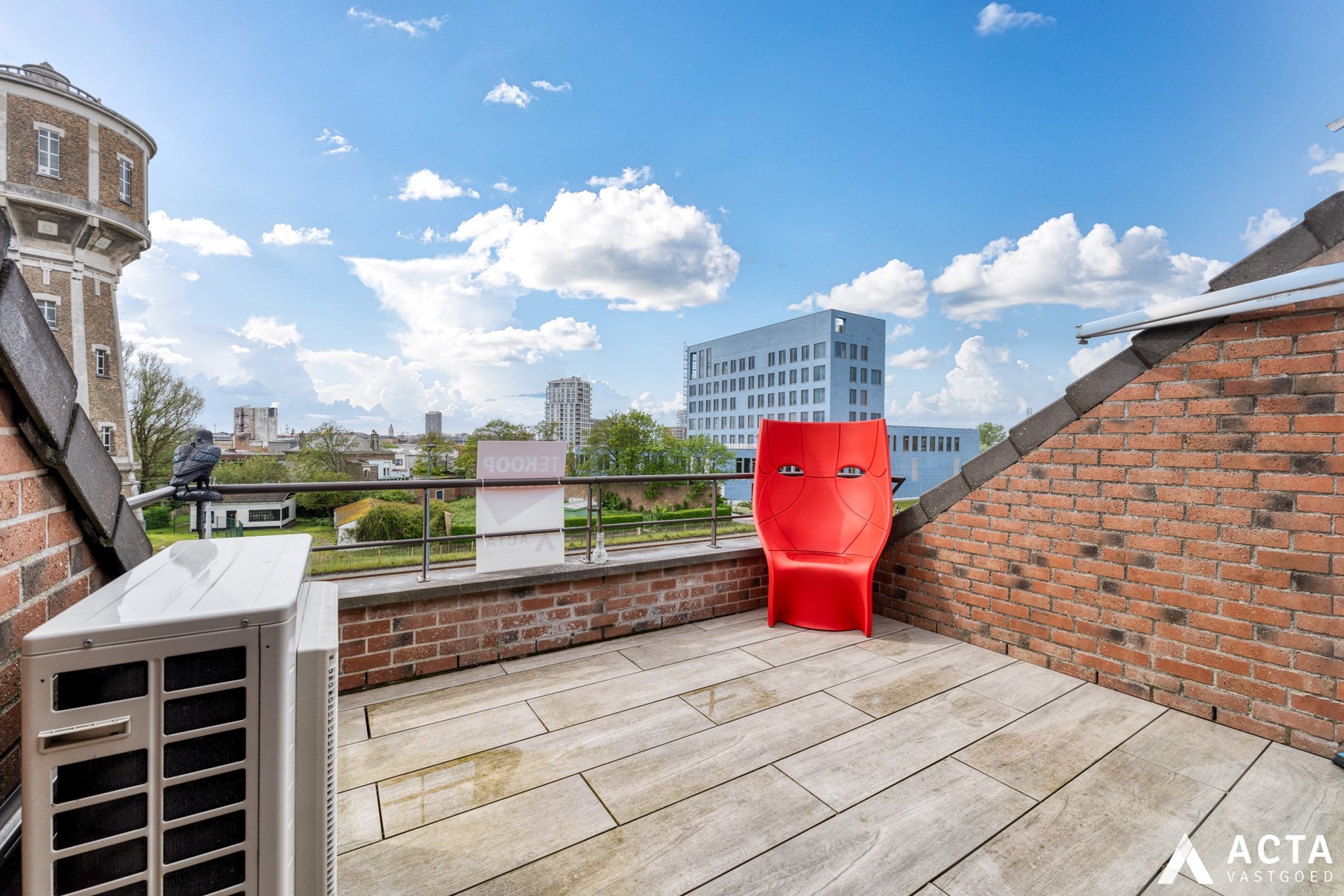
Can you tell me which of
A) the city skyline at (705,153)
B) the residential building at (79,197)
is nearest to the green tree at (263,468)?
the city skyline at (705,153)

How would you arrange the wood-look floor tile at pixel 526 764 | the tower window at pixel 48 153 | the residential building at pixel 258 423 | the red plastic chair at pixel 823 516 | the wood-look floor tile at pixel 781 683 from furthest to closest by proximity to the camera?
1. the residential building at pixel 258 423
2. the tower window at pixel 48 153
3. the red plastic chair at pixel 823 516
4. the wood-look floor tile at pixel 781 683
5. the wood-look floor tile at pixel 526 764

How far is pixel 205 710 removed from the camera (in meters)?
0.73

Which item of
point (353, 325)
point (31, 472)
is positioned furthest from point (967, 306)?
point (31, 472)

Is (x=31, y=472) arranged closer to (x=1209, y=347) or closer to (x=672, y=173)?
(x=1209, y=347)

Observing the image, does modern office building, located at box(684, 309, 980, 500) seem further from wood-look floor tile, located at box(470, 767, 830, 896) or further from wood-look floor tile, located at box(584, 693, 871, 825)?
wood-look floor tile, located at box(470, 767, 830, 896)

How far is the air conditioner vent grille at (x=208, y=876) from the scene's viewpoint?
72 centimetres

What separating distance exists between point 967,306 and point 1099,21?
2740 centimetres

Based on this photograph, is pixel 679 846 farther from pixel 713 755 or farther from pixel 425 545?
pixel 425 545

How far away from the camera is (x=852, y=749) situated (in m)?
1.86

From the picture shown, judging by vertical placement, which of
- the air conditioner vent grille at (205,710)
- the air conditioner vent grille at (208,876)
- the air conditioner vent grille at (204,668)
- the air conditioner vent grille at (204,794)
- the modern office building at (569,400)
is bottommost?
the air conditioner vent grille at (208,876)

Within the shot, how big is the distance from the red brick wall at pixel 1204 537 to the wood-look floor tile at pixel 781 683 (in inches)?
31.2

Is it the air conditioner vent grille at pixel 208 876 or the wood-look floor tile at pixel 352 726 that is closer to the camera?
the air conditioner vent grille at pixel 208 876

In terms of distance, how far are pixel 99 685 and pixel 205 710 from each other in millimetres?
118

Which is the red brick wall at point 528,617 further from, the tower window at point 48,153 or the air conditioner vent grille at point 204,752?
the tower window at point 48,153
